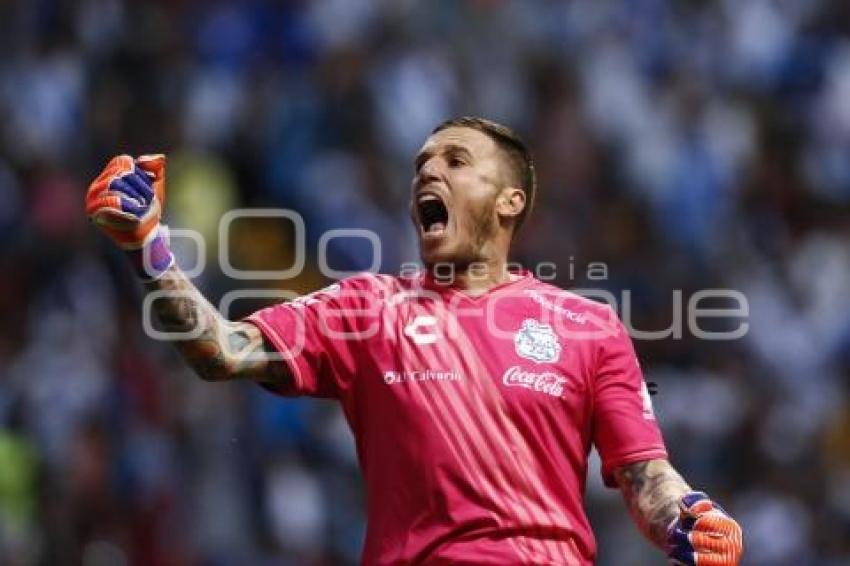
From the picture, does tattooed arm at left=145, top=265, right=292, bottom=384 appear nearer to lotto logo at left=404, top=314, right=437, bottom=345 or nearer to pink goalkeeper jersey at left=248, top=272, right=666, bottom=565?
pink goalkeeper jersey at left=248, top=272, right=666, bottom=565

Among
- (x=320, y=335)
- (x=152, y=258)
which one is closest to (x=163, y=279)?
(x=152, y=258)

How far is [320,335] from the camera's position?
6.83 m

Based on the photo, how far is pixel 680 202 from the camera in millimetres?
14742

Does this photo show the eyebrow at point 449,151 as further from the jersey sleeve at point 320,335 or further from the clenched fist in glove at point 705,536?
the clenched fist in glove at point 705,536

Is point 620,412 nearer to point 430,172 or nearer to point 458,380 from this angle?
point 458,380

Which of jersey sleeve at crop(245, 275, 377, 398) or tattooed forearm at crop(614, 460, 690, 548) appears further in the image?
jersey sleeve at crop(245, 275, 377, 398)

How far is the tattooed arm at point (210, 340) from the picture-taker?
253 inches

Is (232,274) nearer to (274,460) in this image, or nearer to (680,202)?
(274,460)

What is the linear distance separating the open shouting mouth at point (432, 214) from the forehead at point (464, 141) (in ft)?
0.58

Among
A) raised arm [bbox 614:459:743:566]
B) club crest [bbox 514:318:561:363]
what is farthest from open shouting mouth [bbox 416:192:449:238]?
raised arm [bbox 614:459:743:566]

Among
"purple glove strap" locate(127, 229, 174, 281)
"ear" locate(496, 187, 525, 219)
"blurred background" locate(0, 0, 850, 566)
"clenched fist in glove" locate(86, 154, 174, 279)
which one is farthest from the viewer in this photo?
"blurred background" locate(0, 0, 850, 566)

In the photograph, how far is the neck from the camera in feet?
23.2

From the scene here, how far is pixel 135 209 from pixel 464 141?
1.37 metres

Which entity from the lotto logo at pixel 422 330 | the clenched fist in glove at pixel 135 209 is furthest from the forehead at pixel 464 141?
the clenched fist in glove at pixel 135 209
